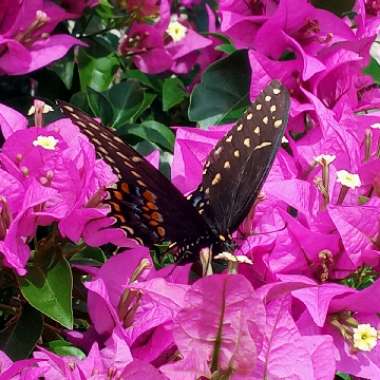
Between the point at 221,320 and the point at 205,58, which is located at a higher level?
the point at 221,320

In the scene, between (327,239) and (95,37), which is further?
(95,37)

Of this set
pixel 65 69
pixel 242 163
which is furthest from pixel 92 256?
pixel 65 69

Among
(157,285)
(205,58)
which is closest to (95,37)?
(205,58)

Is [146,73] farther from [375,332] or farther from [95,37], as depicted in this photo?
[375,332]

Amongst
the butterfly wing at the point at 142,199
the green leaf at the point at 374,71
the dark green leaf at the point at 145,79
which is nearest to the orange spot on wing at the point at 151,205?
the butterfly wing at the point at 142,199

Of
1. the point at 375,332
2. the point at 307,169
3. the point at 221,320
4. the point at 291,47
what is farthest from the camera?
the point at 291,47

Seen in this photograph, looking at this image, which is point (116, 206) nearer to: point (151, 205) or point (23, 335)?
point (151, 205)

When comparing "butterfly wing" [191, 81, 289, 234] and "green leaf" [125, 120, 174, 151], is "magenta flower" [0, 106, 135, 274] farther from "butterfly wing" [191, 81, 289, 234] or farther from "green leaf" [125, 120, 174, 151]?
"green leaf" [125, 120, 174, 151]

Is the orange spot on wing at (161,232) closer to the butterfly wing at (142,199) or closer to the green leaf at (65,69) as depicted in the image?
the butterfly wing at (142,199)
